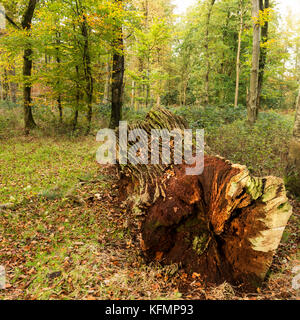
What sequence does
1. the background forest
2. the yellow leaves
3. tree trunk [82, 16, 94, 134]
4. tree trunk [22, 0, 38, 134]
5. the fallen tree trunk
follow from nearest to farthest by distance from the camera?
the fallen tree trunk
the background forest
the yellow leaves
tree trunk [82, 16, 94, 134]
tree trunk [22, 0, 38, 134]

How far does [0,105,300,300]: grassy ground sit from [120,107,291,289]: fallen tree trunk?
0.23 m

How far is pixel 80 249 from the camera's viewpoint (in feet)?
11.2

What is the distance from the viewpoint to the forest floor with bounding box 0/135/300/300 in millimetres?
2650

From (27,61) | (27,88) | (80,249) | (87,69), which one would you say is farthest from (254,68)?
(27,88)

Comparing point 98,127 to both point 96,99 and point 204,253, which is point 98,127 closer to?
point 96,99

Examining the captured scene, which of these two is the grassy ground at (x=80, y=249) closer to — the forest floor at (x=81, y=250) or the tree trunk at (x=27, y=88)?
the forest floor at (x=81, y=250)

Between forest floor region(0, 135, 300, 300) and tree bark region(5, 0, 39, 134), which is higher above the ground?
tree bark region(5, 0, 39, 134)

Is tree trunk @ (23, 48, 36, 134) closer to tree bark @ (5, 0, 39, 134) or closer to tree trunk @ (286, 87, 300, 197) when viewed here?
tree bark @ (5, 0, 39, 134)

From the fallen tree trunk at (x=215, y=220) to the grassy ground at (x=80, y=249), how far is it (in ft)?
0.74

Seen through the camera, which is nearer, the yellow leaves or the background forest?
the background forest

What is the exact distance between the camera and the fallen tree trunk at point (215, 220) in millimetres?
2607

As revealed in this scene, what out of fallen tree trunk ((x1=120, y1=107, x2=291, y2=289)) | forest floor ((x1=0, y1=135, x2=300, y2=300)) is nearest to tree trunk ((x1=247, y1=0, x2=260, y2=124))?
forest floor ((x1=0, y1=135, x2=300, y2=300))

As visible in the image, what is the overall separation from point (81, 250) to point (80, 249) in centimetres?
4

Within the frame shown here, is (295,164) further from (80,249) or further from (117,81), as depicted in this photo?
(117,81)
